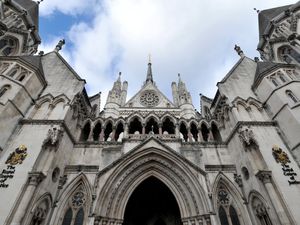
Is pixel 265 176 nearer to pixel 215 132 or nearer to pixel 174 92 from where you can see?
pixel 215 132

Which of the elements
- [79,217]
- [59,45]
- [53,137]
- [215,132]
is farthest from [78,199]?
[59,45]

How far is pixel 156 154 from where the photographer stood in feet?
41.6

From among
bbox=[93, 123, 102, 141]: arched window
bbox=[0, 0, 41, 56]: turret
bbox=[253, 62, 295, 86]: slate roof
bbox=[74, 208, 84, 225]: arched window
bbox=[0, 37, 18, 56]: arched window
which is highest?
bbox=[0, 0, 41, 56]: turret

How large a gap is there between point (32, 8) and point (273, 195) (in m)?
26.0

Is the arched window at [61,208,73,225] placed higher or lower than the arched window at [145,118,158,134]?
lower

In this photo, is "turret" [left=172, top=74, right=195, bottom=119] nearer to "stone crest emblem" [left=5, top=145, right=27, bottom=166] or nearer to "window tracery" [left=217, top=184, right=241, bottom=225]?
"window tracery" [left=217, top=184, right=241, bottom=225]

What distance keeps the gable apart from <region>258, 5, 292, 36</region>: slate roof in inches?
515

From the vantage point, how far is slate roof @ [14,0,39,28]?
2088 centimetres

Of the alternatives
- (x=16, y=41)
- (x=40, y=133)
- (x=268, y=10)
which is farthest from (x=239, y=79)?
(x=16, y=41)

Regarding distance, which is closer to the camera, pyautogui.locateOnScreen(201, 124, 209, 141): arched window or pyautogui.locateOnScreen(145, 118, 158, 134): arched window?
pyautogui.locateOnScreen(201, 124, 209, 141): arched window

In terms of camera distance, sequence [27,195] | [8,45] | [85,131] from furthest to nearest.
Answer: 1. [8,45]
2. [85,131]
3. [27,195]

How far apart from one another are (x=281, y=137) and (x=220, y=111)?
4.60 metres

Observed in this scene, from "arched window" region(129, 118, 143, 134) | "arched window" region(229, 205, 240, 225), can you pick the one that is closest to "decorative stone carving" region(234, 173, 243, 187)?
"arched window" region(229, 205, 240, 225)

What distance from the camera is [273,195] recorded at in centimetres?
921
